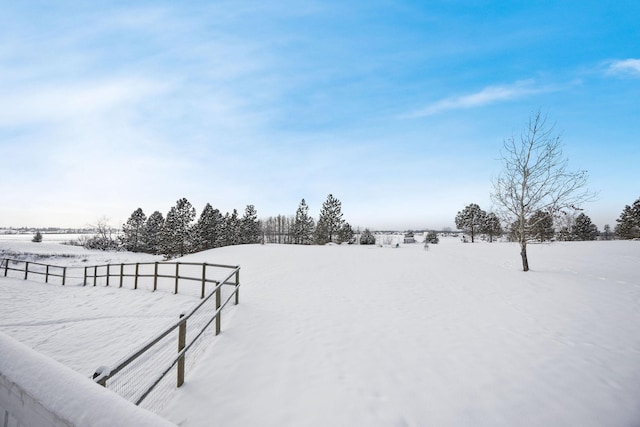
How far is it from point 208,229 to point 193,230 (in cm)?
524

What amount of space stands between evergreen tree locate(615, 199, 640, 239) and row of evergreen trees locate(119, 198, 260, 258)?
2498 inches

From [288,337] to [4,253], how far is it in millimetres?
46439

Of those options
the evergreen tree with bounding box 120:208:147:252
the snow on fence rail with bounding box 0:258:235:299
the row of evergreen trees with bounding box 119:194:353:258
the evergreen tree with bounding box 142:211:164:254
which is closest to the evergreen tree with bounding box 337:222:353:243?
the row of evergreen trees with bounding box 119:194:353:258

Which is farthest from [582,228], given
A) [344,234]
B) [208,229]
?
[208,229]

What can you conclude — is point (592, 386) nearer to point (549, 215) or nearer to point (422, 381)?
point (422, 381)

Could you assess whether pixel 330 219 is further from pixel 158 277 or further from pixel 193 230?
pixel 158 277

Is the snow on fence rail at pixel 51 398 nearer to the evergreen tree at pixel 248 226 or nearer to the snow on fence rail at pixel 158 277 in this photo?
the snow on fence rail at pixel 158 277

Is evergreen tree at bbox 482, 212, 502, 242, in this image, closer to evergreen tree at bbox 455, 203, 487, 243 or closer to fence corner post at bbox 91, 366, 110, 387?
evergreen tree at bbox 455, 203, 487, 243

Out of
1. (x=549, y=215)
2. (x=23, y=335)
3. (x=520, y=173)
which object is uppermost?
(x=520, y=173)

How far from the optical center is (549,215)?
42.4 ft

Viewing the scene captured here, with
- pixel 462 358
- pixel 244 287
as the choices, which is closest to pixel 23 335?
pixel 244 287

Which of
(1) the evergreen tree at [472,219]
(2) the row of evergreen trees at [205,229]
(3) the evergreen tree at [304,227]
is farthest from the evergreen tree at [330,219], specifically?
(1) the evergreen tree at [472,219]

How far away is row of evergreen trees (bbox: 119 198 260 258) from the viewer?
46438 mm

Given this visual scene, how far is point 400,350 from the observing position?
5129 millimetres
